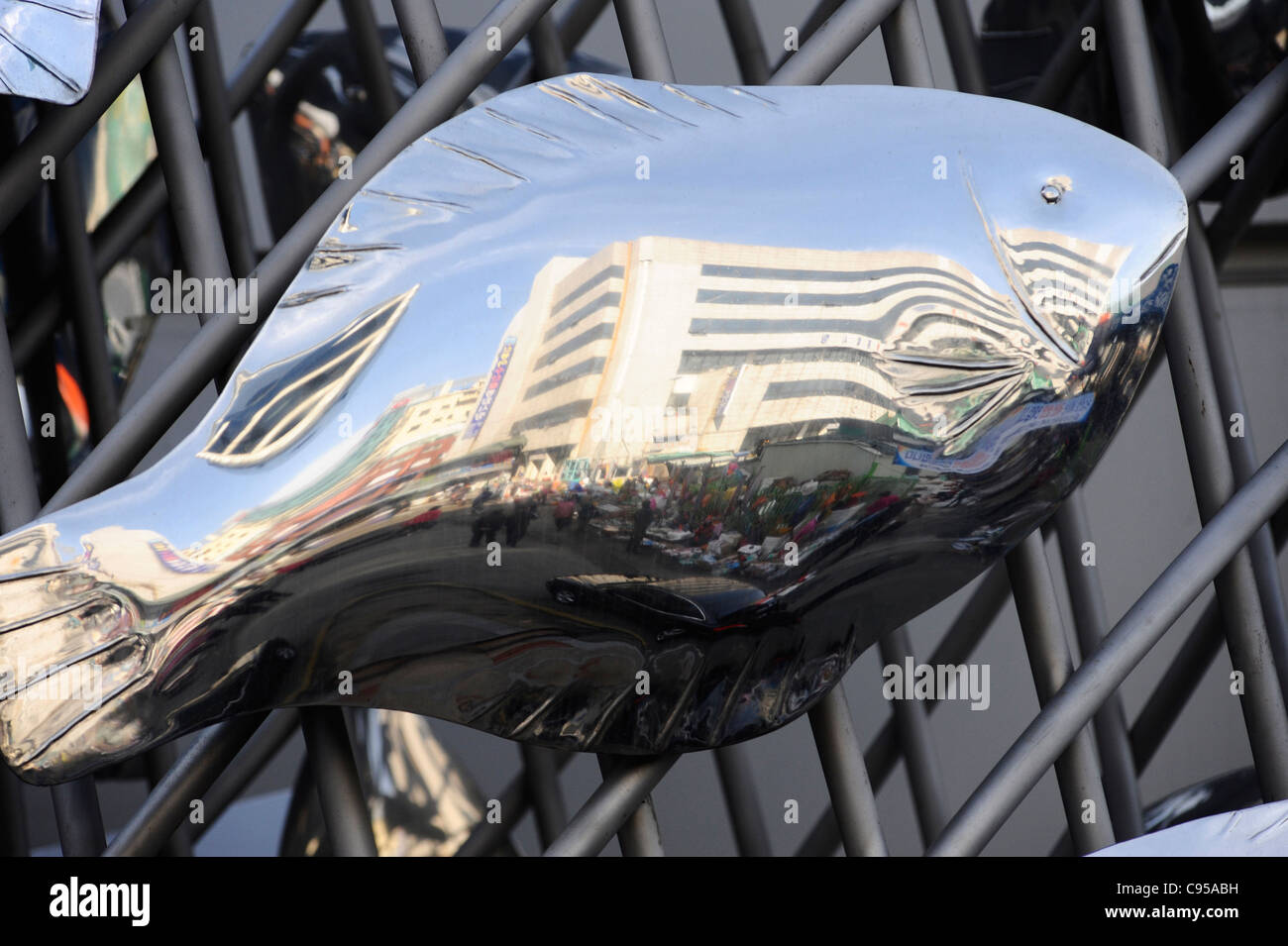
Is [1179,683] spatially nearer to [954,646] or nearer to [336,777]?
[954,646]

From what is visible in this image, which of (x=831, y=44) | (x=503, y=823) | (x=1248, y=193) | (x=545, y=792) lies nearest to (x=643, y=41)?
(x=831, y=44)

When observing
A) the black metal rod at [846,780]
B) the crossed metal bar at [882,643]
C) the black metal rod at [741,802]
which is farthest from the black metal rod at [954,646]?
the black metal rod at [846,780]

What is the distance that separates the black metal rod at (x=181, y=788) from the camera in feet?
3.81

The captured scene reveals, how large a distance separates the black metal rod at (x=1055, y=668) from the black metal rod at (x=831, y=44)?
1.84 ft

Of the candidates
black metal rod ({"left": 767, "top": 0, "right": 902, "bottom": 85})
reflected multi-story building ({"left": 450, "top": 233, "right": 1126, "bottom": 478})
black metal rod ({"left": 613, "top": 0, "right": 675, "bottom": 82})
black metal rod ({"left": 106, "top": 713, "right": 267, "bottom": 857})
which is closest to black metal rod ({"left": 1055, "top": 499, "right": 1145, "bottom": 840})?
reflected multi-story building ({"left": 450, "top": 233, "right": 1126, "bottom": 478})

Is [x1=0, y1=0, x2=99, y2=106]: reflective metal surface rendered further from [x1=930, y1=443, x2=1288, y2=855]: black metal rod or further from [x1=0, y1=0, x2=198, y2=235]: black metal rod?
[x1=930, y1=443, x2=1288, y2=855]: black metal rod

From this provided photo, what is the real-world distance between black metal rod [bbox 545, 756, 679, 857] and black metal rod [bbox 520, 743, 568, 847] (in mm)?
792

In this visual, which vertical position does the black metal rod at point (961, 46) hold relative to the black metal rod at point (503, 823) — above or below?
above

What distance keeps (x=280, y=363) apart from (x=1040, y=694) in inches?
35.4

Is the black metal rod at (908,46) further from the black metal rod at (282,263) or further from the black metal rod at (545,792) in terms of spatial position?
the black metal rod at (545,792)

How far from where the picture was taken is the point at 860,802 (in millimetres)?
1267

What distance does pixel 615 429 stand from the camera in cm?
105

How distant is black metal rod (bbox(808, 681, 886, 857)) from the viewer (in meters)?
1.26
